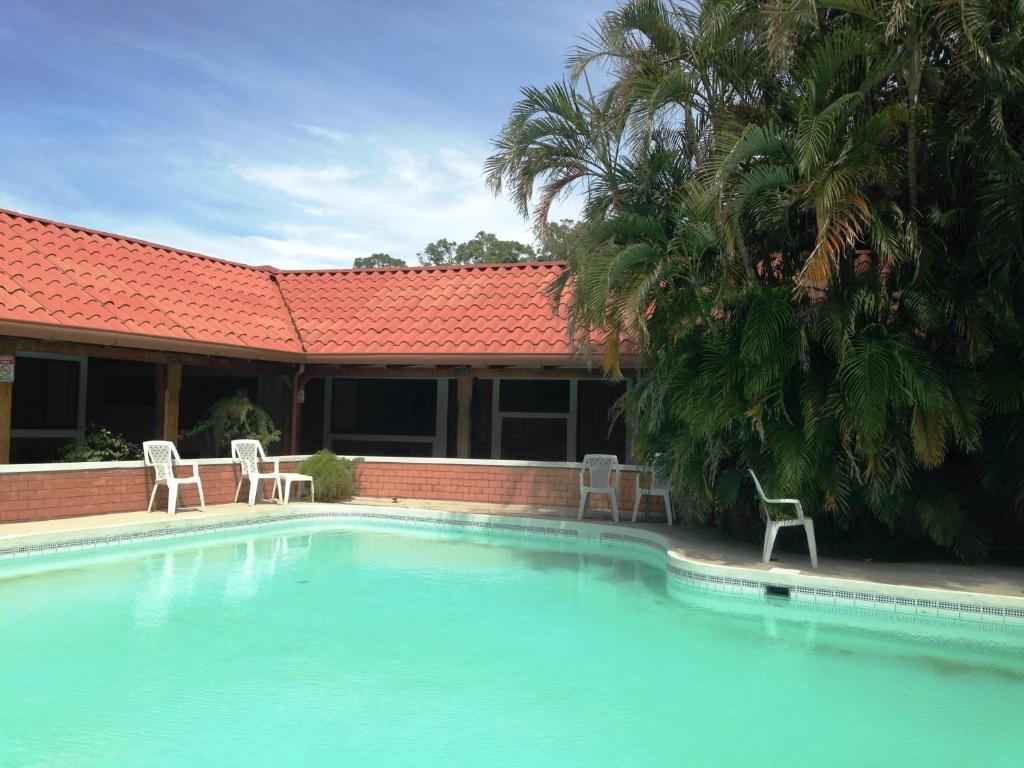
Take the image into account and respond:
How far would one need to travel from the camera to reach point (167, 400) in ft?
Result: 46.0

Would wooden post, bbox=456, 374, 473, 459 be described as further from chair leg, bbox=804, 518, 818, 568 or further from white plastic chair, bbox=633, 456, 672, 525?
chair leg, bbox=804, 518, 818, 568

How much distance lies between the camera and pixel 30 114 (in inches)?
843

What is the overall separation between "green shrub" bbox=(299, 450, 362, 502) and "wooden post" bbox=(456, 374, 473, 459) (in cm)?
197

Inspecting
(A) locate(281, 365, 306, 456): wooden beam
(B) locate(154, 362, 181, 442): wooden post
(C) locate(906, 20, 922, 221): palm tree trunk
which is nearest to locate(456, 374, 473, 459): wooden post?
(A) locate(281, 365, 306, 456): wooden beam

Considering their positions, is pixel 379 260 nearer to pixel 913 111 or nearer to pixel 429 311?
pixel 429 311

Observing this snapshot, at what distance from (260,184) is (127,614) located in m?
20.8

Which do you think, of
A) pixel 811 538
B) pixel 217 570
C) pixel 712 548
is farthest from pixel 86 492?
pixel 811 538

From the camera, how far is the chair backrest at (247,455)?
14109 millimetres

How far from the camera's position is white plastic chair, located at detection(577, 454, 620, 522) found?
13.4 meters

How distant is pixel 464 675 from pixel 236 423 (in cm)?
971

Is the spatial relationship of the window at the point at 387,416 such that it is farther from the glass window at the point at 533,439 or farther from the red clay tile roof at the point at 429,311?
the red clay tile roof at the point at 429,311

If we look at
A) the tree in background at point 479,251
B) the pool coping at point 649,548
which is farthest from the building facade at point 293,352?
the tree in background at point 479,251

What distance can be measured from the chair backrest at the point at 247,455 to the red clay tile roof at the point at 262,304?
1.48 meters

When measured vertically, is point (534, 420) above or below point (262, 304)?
below
